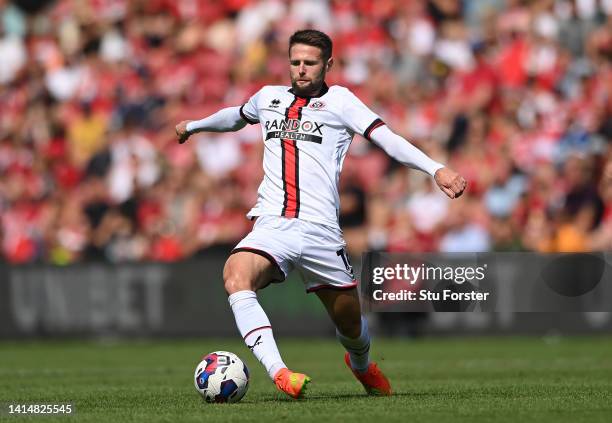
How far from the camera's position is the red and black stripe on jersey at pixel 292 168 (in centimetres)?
852

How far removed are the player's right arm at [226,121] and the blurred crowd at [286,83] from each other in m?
8.05

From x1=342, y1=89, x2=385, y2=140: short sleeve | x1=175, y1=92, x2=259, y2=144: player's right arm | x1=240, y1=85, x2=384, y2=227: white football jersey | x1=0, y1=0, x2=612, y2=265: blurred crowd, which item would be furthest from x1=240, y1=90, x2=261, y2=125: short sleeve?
x1=0, y1=0, x2=612, y2=265: blurred crowd

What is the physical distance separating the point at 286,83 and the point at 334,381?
33.7ft

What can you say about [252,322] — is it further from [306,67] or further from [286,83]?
[286,83]

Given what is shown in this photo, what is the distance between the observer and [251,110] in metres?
8.99

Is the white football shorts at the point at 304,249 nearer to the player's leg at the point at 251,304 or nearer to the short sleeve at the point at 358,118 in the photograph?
the player's leg at the point at 251,304

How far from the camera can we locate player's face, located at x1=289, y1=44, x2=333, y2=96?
8531 mm

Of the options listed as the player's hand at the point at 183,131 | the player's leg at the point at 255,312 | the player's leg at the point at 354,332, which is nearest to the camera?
the player's leg at the point at 255,312

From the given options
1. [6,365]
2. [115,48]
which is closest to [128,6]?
[115,48]

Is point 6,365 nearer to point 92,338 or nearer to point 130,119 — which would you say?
point 92,338

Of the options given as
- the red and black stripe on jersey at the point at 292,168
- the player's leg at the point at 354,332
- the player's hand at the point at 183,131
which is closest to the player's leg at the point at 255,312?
the red and black stripe on jersey at the point at 292,168

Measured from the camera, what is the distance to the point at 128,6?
24.2 m

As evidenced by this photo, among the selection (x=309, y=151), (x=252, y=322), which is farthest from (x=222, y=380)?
(x=309, y=151)

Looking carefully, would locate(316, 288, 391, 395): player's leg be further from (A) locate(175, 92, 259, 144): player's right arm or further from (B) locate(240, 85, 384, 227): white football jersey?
(A) locate(175, 92, 259, 144): player's right arm
